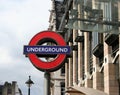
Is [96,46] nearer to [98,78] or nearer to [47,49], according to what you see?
[98,78]

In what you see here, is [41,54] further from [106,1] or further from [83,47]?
[83,47]

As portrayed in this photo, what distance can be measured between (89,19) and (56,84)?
63120 mm

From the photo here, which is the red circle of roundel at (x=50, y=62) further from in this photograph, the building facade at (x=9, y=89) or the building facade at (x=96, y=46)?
the building facade at (x=9, y=89)

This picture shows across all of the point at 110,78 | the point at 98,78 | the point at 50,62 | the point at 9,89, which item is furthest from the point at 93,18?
the point at 9,89

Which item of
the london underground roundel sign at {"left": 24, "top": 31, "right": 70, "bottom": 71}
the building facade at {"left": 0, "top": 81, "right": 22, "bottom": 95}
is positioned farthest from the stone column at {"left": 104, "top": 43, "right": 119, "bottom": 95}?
the building facade at {"left": 0, "top": 81, "right": 22, "bottom": 95}

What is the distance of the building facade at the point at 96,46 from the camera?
87.5 ft

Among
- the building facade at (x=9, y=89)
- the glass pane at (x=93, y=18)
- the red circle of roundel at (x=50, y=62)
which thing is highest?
the building facade at (x=9, y=89)

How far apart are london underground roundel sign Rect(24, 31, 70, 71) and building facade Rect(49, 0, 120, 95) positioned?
0.50 meters

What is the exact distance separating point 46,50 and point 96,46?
17.2 m

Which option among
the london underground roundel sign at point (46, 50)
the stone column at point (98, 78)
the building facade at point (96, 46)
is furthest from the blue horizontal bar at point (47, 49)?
the stone column at point (98, 78)

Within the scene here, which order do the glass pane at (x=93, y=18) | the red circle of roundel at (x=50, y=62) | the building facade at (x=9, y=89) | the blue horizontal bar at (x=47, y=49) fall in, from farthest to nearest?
1. the building facade at (x=9, y=89)
2. the glass pane at (x=93, y=18)
3. the blue horizontal bar at (x=47, y=49)
4. the red circle of roundel at (x=50, y=62)

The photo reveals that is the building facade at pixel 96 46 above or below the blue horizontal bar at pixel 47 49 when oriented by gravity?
above

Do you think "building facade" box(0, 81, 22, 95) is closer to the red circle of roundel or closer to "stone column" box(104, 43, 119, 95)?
"stone column" box(104, 43, 119, 95)

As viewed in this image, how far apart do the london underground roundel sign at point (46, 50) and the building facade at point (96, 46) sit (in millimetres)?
505
